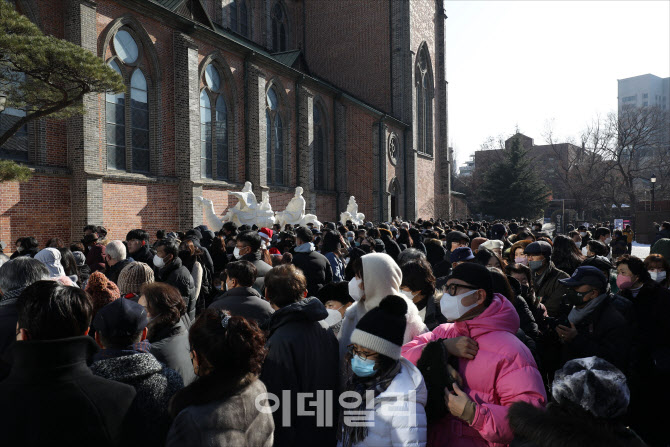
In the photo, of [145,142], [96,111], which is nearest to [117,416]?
[96,111]

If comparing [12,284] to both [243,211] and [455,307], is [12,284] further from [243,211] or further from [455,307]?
[243,211]

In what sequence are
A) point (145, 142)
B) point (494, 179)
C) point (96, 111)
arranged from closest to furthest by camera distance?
point (96, 111), point (145, 142), point (494, 179)

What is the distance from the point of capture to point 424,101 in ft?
138

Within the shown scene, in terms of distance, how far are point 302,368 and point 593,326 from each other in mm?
2300

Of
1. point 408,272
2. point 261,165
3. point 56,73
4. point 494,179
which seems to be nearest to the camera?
point 408,272

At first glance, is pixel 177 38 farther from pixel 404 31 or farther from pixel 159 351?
pixel 404 31

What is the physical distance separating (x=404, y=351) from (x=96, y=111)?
50.1ft

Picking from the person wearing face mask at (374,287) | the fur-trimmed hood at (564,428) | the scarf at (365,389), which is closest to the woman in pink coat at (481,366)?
the scarf at (365,389)

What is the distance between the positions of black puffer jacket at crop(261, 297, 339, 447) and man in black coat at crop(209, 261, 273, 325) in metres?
0.79

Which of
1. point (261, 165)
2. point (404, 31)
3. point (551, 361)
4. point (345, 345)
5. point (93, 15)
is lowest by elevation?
point (551, 361)

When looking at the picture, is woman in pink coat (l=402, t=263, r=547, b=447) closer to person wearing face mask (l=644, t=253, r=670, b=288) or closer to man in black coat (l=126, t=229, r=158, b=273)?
person wearing face mask (l=644, t=253, r=670, b=288)

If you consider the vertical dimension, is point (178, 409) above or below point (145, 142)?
below

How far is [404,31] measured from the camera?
120 feet

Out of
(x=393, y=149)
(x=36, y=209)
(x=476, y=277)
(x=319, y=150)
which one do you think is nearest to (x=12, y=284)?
(x=476, y=277)
